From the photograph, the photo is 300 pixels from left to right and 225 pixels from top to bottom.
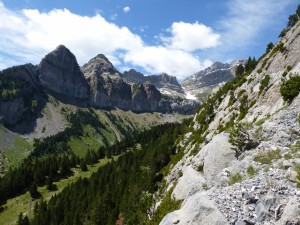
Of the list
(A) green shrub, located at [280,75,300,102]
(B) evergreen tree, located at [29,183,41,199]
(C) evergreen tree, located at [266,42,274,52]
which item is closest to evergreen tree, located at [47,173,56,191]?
(B) evergreen tree, located at [29,183,41,199]

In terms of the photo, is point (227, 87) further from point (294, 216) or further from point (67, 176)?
point (67, 176)

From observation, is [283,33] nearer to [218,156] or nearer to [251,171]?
[218,156]

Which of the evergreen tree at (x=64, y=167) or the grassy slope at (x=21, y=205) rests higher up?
the evergreen tree at (x=64, y=167)

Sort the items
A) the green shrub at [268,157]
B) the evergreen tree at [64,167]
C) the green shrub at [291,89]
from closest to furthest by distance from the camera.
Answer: the green shrub at [268,157], the green shrub at [291,89], the evergreen tree at [64,167]

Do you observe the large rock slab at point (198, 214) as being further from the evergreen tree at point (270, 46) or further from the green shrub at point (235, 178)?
→ the evergreen tree at point (270, 46)

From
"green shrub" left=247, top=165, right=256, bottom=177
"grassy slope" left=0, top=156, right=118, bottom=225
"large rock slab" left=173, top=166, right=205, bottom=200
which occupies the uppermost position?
"green shrub" left=247, top=165, right=256, bottom=177

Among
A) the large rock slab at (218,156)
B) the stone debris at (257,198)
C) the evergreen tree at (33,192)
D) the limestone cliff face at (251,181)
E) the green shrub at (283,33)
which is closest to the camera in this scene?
the stone debris at (257,198)

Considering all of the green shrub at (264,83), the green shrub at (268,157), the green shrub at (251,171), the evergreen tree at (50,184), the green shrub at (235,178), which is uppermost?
the green shrub at (264,83)

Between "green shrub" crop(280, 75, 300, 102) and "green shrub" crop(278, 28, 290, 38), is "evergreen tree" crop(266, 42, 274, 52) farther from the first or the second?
"green shrub" crop(280, 75, 300, 102)

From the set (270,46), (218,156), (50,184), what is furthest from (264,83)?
(50,184)

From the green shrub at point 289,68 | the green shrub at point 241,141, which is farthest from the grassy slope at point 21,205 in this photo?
the green shrub at point 241,141

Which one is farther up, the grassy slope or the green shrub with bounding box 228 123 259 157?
the green shrub with bounding box 228 123 259 157

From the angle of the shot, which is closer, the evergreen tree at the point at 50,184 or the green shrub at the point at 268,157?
the green shrub at the point at 268,157

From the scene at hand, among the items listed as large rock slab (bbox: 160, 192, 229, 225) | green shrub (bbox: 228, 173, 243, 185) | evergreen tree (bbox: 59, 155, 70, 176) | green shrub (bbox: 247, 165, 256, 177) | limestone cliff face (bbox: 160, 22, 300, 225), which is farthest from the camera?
evergreen tree (bbox: 59, 155, 70, 176)
